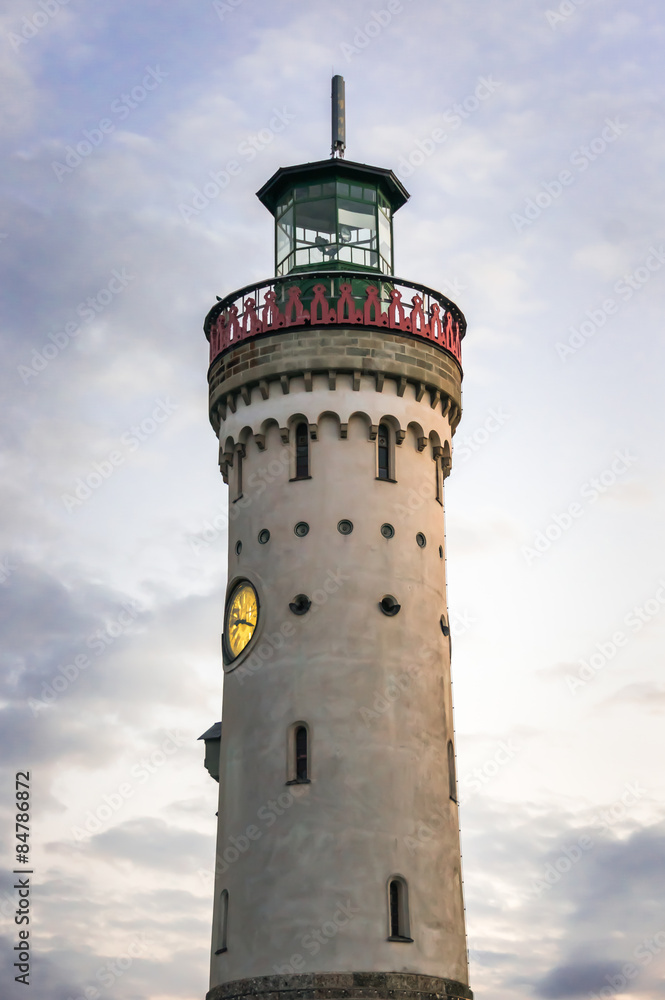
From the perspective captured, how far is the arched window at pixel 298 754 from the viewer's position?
46.6 metres

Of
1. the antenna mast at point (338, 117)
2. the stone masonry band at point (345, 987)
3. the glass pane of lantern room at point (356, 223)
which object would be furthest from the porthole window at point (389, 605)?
the antenna mast at point (338, 117)

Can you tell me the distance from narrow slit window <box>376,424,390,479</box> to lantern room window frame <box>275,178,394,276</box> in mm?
6752

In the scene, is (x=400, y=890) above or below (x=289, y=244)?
below

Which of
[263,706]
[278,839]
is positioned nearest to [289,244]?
[263,706]

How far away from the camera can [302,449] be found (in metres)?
50.6

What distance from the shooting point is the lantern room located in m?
54.0

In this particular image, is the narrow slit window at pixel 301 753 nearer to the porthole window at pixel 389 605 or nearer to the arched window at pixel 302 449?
the porthole window at pixel 389 605

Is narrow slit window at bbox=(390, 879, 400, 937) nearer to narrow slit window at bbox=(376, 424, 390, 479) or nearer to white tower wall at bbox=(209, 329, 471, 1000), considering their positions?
white tower wall at bbox=(209, 329, 471, 1000)

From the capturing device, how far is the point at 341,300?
51.2 metres

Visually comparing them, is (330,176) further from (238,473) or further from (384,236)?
(238,473)

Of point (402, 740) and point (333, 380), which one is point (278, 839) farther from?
point (333, 380)

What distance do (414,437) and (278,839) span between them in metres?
14.9

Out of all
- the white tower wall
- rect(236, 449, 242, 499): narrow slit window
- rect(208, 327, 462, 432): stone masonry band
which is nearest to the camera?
the white tower wall

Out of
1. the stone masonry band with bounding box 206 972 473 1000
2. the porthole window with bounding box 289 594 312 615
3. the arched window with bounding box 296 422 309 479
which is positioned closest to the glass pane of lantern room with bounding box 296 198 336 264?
the arched window with bounding box 296 422 309 479
